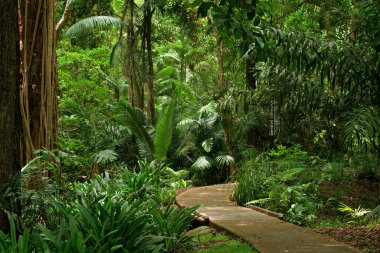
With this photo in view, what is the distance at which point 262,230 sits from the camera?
6000 millimetres

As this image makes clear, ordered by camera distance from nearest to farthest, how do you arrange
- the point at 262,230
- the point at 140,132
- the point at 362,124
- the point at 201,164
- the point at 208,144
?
the point at 262,230
the point at 362,124
the point at 140,132
the point at 201,164
the point at 208,144

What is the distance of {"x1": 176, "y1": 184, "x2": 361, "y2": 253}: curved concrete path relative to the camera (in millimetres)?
4984

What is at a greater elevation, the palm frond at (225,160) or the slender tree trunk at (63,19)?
the slender tree trunk at (63,19)

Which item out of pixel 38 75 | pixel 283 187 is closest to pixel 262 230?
pixel 283 187

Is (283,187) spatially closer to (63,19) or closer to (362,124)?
(362,124)

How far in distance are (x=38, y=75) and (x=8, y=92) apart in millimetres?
1381

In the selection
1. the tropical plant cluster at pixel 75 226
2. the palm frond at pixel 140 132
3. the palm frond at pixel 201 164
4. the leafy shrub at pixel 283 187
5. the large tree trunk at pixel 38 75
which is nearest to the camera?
the tropical plant cluster at pixel 75 226

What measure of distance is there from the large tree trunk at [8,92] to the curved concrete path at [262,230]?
2.57 m

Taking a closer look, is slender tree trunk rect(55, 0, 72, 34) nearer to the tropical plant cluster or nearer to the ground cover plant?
the ground cover plant

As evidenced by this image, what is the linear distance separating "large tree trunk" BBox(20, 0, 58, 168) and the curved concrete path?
2561mm

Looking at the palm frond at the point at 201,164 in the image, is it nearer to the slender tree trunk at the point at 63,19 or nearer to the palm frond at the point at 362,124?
the slender tree trunk at the point at 63,19

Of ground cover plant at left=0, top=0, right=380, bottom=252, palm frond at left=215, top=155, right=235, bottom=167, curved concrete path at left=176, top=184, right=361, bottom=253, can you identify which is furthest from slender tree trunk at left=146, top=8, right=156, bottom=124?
curved concrete path at left=176, top=184, right=361, bottom=253

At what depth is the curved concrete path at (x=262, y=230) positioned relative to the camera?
4984mm

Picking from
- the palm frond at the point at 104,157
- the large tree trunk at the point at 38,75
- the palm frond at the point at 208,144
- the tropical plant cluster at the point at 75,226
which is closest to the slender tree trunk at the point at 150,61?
the palm frond at the point at 208,144
